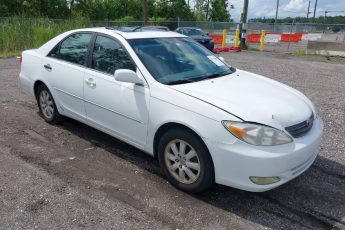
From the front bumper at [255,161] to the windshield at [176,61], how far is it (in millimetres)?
1019

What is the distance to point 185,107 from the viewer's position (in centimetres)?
341

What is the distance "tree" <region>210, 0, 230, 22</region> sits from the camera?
61750 millimetres

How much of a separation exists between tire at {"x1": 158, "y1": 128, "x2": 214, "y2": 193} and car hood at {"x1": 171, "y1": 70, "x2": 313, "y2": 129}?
425 mm

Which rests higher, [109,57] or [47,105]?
[109,57]

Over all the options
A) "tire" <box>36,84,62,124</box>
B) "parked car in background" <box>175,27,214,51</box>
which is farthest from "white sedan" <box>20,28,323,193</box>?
"parked car in background" <box>175,27,214,51</box>

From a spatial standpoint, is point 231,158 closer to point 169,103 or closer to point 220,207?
point 220,207

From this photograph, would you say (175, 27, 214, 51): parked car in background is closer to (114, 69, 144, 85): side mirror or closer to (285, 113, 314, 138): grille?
(114, 69, 144, 85): side mirror

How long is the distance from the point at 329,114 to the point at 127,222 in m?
4.91

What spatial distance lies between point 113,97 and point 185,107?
3.55 feet

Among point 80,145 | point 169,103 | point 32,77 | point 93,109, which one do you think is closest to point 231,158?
point 169,103

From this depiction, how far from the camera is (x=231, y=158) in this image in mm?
3137

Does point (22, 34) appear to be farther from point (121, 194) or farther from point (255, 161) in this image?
point (255, 161)

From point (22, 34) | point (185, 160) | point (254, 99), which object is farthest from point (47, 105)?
point (22, 34)

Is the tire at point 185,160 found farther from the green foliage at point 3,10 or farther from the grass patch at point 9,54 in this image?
the green foliage at point 3,10
